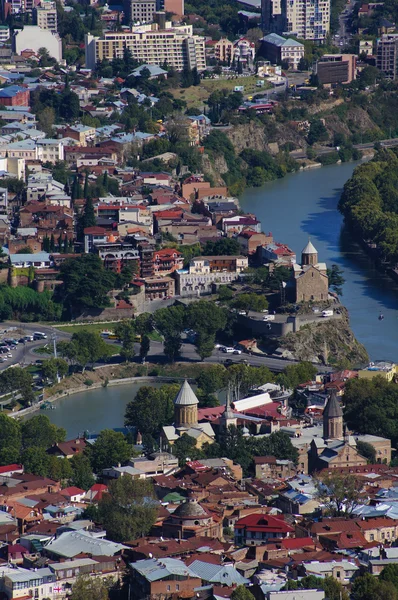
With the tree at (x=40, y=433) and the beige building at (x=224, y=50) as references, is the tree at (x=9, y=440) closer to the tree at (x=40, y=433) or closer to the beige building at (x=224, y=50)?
the tree at (x=40, y=433)

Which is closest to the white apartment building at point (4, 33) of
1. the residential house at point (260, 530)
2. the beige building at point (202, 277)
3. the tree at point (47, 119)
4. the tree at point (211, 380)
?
the tree at point (47, 119)

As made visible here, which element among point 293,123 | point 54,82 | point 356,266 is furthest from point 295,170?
point 356,266

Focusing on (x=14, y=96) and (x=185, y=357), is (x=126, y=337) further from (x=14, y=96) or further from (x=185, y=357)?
(x=14, y=96)

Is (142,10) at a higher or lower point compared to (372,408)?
higher

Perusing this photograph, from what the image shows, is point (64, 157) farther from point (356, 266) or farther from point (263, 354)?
point (263, 354)

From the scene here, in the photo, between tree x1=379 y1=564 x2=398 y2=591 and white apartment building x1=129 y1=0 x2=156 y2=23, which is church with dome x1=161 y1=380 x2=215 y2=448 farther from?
white apartment building x1=129 y1=0 x2=156 y2=23

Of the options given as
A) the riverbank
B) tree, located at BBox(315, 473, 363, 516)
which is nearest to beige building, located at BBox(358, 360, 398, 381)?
the riverbank

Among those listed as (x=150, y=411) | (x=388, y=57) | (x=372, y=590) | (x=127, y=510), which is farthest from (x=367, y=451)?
(x=388, y=57)

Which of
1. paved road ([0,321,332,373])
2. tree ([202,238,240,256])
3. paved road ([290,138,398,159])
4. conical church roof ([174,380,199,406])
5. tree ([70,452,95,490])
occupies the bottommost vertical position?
paved road ([290,138,398,159])
